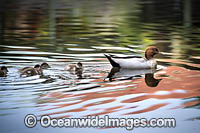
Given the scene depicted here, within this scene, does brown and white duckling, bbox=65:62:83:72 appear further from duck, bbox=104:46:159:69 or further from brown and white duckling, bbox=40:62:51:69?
duck, bbox=104:46:159:69

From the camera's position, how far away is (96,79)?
31.8ft

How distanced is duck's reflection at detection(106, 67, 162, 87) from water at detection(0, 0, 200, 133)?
0.02 m

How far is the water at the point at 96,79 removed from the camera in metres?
7.09

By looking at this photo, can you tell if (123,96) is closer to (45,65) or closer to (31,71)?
(31,71)

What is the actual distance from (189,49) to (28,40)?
5.66 metres

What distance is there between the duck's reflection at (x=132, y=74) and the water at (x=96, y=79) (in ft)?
0.08

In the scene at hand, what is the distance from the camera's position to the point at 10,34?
17953mm

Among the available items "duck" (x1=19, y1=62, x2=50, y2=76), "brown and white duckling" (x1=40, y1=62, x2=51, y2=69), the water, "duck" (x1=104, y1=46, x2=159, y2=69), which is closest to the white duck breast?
"duck" (x1=104, y1=46, x2=159, y2=69)

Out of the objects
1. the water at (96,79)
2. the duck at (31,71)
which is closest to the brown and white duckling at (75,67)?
the water at (96,79)

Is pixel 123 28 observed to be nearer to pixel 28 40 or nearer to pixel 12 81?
pixel 28 40

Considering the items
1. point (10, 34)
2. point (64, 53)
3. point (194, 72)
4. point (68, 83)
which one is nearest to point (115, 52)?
point (64, 53)

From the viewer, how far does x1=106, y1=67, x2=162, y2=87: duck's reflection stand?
380 inches

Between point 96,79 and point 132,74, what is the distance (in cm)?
118

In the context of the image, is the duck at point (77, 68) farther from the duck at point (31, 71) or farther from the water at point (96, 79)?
the duck at point (31, 71)
